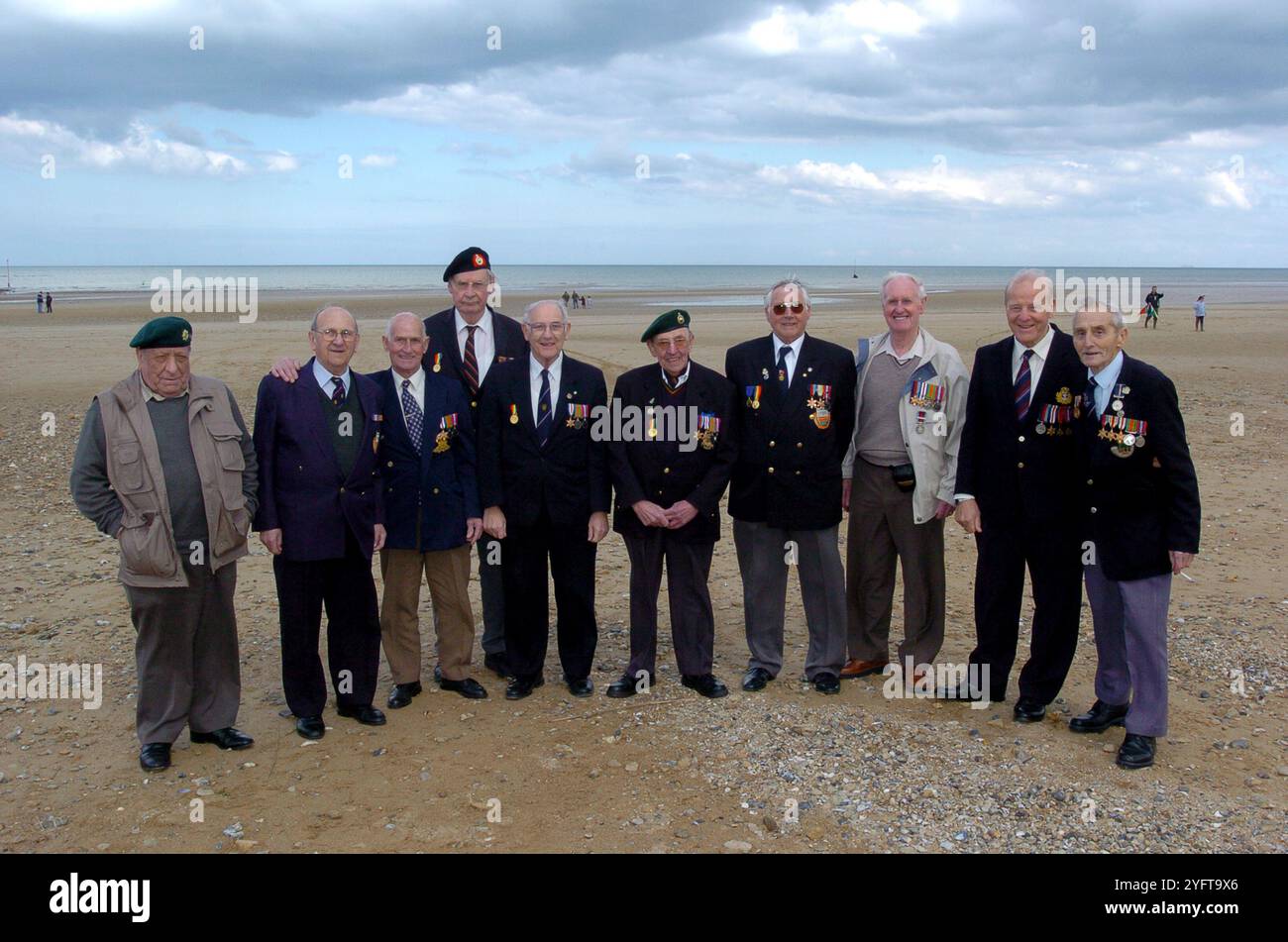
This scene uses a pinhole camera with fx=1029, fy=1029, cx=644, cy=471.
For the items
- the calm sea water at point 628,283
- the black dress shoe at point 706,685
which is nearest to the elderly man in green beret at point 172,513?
the black dress shoe at point 706,685

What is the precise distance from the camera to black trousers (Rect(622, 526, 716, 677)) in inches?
234

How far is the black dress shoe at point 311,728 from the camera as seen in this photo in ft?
17.8

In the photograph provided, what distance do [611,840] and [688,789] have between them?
57 cm

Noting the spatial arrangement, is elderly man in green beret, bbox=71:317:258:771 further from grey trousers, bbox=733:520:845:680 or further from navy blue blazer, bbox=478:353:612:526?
grey trousers, bbox=733:520:845:680

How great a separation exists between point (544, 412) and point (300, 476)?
1372mm

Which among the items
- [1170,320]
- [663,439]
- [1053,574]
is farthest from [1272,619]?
[1170,320]

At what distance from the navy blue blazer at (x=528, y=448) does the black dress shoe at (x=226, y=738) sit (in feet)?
5.74

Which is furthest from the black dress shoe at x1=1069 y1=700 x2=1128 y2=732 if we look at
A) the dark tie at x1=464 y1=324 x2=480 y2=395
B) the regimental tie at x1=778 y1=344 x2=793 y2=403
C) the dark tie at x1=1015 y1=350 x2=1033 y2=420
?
the dark tie at x1=464 y1=324 x2=480 y2=395

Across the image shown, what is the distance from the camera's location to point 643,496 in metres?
5.86

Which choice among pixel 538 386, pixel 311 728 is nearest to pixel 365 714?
pixel 311 728

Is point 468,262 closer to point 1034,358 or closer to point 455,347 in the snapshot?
point 455,347

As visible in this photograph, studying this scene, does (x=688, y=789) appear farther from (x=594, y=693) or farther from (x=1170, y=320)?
(x=1170, y=320)

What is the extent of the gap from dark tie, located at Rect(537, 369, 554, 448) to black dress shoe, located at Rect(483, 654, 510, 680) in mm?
1452

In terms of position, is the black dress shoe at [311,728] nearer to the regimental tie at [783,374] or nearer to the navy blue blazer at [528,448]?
the navy blue blazer at [528,448]
